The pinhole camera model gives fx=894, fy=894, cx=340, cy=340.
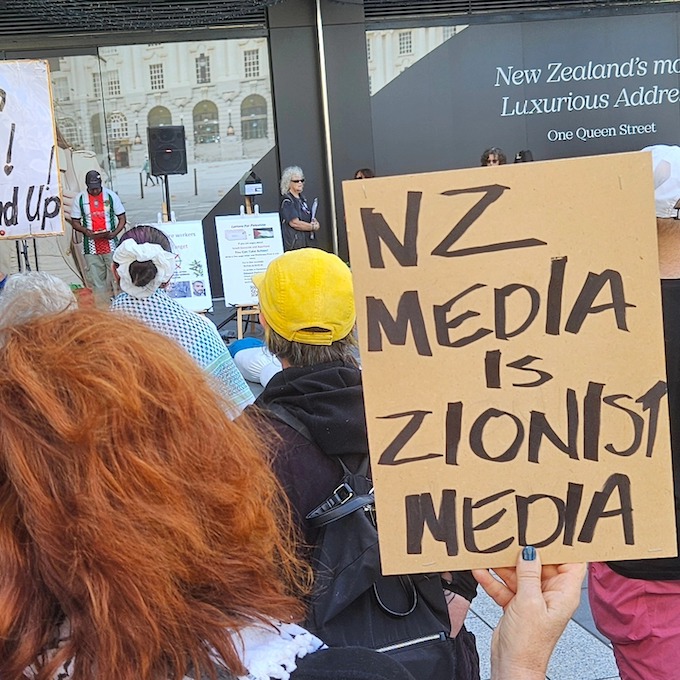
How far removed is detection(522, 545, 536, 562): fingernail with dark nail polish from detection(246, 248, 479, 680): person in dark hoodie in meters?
0.61

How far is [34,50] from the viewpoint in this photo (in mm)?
12727

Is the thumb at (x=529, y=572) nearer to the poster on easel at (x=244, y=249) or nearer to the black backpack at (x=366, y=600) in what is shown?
the black backpack at (x=366, y=600)

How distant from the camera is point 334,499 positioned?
6.10 ft

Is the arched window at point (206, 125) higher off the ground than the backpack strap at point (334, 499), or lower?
higher

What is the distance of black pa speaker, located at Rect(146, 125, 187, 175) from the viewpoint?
41.0ft

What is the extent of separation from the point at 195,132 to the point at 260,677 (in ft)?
42.4

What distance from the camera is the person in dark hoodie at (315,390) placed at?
74.4 inches

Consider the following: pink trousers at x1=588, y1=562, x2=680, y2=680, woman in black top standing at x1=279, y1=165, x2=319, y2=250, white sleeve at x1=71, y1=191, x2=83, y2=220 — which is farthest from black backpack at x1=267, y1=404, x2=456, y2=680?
white sleeve at x1=71, y1=191, x2=83, y2=220

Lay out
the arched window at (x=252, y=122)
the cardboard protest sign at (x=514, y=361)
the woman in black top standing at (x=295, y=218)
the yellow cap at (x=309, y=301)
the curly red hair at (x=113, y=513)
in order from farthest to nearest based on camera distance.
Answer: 1. the arched window at (x=252, y=122)
2. the woman in black top standing at (x=295, y=218)
3. the yellow cap at (x=309, y=301)
4. the cardboard protest sign at (x=514, y=361)
5. the curly red hair at (x=113, y=513)

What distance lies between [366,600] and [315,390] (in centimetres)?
47

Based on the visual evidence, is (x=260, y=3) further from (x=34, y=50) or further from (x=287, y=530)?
(x=287, y=530)

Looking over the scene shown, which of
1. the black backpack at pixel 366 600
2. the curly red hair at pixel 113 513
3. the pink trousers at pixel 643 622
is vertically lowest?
the pink trousers at pixel 643 622

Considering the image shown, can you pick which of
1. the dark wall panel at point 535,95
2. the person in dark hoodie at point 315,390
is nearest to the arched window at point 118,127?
the dark wall panel at point 535,95

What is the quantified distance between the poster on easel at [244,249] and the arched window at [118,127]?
4.09 metres
